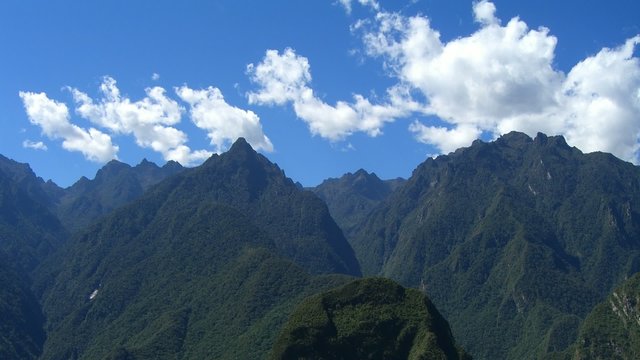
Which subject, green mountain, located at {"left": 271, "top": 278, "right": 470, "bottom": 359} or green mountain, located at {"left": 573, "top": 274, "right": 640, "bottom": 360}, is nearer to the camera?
green mountain, located at {"left": 271, "top": 278, "right": 470, "bottom": 359}

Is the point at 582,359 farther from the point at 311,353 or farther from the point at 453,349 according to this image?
the point at 311,353

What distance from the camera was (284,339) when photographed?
380 feet

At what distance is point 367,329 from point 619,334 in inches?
4235

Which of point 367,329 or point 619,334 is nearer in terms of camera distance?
point 367,329

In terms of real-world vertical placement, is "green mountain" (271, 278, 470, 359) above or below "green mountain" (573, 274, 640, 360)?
below

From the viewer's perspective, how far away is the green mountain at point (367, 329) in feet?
373

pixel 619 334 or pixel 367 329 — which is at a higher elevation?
pixel 619 334

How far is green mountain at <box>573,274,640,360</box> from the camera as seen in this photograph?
192875 mm

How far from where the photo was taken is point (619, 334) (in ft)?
643

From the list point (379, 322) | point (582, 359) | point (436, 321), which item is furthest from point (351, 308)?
point (582, 359)

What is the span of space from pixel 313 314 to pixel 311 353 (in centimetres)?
618

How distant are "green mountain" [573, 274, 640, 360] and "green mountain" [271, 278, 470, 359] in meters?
89.9

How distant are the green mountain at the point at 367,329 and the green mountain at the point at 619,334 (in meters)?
89.9

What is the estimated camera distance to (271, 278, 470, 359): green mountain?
114 metres
